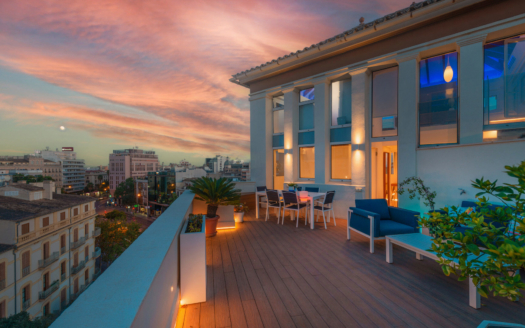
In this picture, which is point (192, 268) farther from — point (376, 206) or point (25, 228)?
point (25, 228)

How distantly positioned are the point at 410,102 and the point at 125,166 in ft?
284

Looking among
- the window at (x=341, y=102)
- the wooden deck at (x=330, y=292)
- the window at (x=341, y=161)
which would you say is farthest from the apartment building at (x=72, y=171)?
the wooden deck at (x=330, y=292)

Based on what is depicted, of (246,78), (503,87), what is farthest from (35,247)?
(503,87)

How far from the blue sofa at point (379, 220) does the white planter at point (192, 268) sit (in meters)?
3.19

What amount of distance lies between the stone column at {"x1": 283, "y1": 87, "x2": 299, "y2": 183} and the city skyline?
2.52m

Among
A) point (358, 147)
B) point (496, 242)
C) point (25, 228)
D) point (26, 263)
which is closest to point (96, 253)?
point (26, 263)

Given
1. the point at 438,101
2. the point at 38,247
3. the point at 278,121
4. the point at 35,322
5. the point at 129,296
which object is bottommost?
the point at 38,247

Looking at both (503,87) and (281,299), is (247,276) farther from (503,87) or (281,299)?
(503,87)

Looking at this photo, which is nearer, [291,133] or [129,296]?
[129,296]

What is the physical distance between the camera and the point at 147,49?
34.5 feet

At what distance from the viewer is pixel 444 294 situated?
102 inches

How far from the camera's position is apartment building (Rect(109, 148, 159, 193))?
72750mm

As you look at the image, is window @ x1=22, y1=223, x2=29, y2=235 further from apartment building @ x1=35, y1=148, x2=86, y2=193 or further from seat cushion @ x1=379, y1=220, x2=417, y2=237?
apartment building @ x1=35, y1=148, x2=86, y2=193

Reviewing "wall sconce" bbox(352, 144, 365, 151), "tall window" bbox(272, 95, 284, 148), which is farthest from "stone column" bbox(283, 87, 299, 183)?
"wall sconce" bbox(352, 144, 365, 151)
